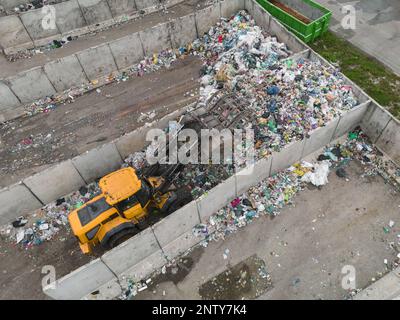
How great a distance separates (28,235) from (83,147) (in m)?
3.56

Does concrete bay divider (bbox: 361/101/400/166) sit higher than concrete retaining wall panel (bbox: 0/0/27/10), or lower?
lower

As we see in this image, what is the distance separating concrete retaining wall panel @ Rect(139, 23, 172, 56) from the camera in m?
14.0

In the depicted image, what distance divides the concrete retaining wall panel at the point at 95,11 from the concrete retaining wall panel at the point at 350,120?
1241 cm

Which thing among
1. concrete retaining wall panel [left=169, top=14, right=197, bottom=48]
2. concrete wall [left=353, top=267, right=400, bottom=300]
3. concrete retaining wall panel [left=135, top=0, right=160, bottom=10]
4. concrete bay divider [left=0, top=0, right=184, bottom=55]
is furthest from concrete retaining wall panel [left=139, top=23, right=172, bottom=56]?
concrete wall [left=353, top=267, right=400, bottom=300]

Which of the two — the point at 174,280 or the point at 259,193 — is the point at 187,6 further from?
Answer: the point at 174,280

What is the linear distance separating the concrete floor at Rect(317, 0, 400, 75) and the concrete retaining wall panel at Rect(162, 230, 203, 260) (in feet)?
35.6

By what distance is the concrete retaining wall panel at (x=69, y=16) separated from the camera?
15.1 m

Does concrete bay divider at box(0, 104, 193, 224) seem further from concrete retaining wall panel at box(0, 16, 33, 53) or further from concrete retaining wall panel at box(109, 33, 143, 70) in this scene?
concrete retaining wall panel at box(0, 16, 33, 53)

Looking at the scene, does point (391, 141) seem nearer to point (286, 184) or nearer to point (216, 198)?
point (286, 184)

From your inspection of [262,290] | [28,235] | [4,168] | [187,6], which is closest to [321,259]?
[262,290]

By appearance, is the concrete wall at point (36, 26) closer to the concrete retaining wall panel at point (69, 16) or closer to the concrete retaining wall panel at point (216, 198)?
the concrete retaining wall panel at point (69, 16)

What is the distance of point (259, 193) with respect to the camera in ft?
33.2

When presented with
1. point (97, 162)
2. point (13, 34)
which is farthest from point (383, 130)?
point (13, 34)

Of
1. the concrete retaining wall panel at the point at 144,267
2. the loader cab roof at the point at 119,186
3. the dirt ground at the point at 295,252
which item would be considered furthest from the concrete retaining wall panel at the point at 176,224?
the loader cab roof at the point at 119,186
